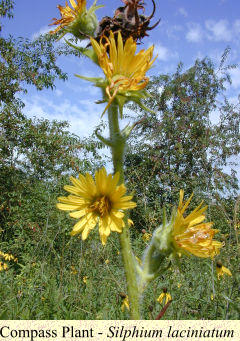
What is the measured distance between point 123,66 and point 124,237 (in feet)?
2.45

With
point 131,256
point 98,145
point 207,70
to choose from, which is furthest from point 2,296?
point 207,70

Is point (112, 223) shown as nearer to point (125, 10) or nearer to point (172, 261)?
point (172, 261)

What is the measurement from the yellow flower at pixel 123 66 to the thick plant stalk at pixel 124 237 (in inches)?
4.7

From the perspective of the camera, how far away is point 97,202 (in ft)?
4.63

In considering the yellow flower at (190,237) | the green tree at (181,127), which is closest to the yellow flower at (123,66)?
the yellow flower at (190,237)

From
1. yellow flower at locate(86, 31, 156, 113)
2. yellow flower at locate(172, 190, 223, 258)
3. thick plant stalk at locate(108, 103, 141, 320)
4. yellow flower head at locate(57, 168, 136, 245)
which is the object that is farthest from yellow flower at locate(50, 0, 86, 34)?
yellow flower at locate(172, 190, 223, 258)

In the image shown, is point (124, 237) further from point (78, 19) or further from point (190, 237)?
point (78, 19)

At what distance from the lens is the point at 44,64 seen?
8312 millimetres

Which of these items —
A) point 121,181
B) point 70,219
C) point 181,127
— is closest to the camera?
point 121,181

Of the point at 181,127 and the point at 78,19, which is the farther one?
the point at 181,127

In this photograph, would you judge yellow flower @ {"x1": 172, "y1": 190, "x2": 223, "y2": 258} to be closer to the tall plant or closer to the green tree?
the tall plant

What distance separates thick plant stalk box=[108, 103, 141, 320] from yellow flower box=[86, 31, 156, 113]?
0.40 feet

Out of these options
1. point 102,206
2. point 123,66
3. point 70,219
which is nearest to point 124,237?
point 102,206

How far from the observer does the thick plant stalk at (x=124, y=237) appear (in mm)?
1335
